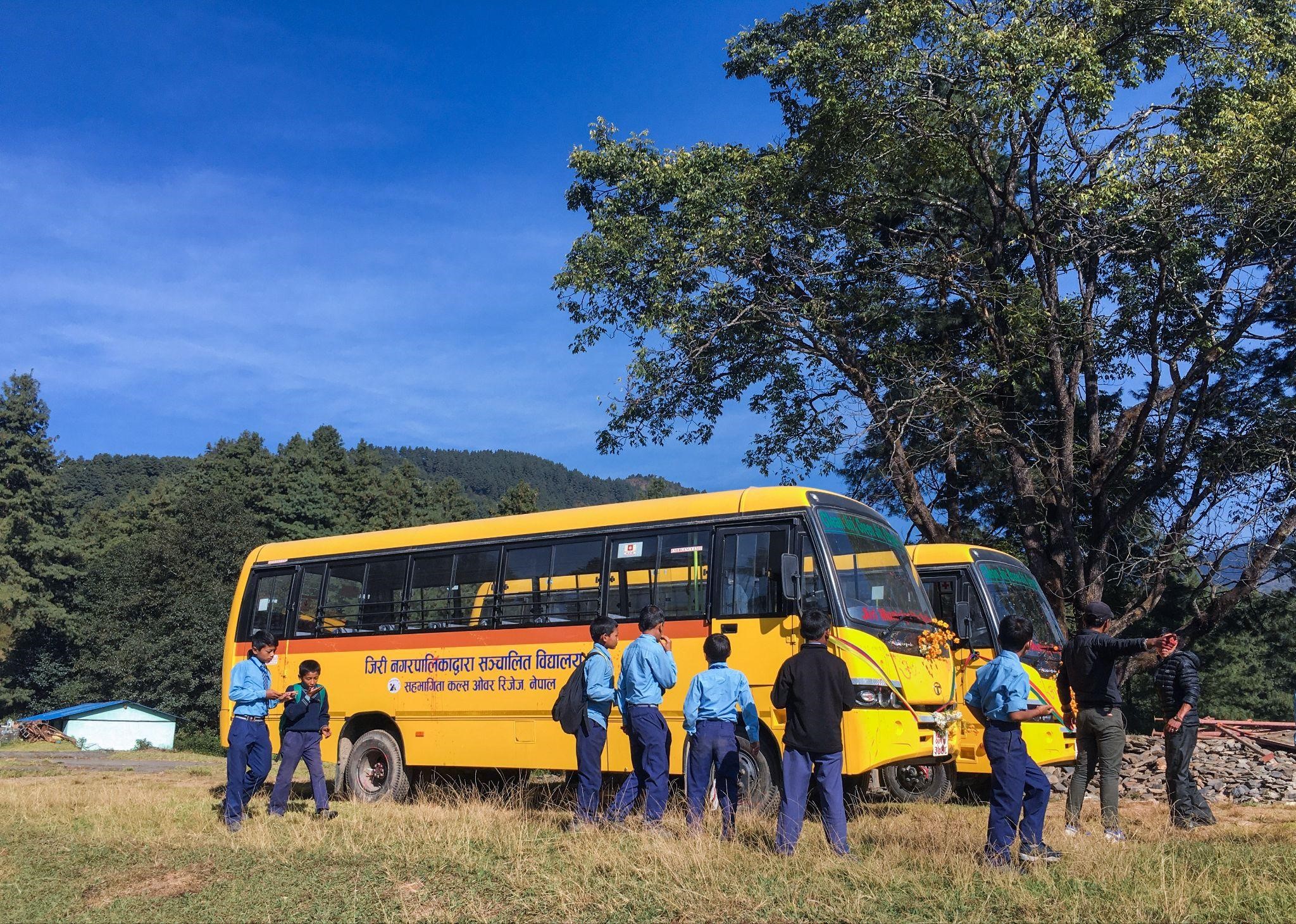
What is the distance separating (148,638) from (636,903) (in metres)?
54.6

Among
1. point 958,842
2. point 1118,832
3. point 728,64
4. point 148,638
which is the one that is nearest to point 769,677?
point 958,842

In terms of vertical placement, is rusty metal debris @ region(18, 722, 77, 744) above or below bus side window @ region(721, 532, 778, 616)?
below

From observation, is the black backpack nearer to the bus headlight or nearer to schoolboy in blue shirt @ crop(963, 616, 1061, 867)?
the bus headlight

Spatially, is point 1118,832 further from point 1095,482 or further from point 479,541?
point 1095,482

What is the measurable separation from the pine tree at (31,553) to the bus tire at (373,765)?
50724mm

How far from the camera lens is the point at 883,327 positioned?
19250mm

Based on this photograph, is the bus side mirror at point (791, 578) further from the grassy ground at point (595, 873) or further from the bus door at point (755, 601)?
the grassy ground at point (595, 873)

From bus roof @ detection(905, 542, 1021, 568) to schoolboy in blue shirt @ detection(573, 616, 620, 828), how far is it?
488 cm

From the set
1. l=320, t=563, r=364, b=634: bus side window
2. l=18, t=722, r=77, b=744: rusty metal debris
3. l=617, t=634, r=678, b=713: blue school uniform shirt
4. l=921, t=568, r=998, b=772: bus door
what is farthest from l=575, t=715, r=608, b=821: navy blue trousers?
l=18, t=722, r=77, b=744: rusty metal debris

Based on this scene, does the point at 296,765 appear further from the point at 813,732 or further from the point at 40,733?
the point at 40,733

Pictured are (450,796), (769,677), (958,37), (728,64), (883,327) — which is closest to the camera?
(769,677)

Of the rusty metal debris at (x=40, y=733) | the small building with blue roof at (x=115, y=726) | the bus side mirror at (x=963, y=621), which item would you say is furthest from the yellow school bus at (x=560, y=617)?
the rusty metal debris at (x=40, y=733)

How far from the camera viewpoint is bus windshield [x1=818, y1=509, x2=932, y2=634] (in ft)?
31.3

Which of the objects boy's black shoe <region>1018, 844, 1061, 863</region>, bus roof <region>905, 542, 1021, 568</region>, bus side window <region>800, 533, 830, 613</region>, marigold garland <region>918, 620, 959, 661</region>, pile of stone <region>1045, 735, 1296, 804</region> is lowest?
pile of stone <region>1045, 735, 1296, 804</region>
